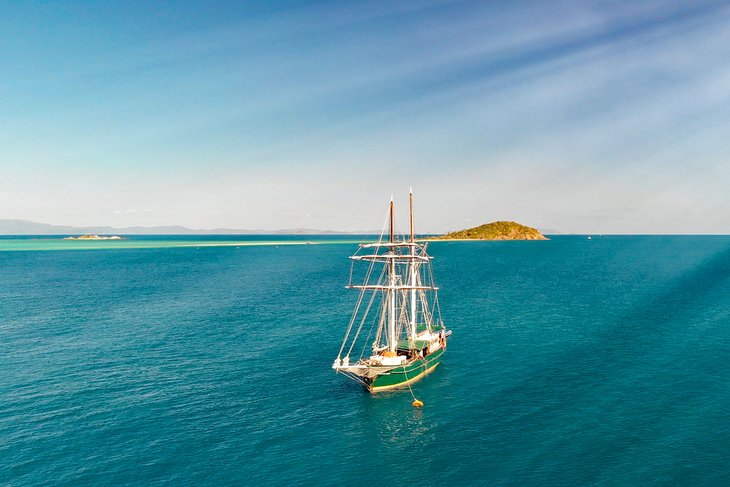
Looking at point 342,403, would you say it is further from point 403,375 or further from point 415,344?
point 415,344

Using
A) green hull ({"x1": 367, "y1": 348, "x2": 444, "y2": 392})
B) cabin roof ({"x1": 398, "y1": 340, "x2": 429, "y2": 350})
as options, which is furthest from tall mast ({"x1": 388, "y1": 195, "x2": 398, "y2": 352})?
green hull ({"x1": 367, "y1": 348, "x2": 444, "y2": 392})

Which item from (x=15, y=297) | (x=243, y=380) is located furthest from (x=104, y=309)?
(x=243, y=380)

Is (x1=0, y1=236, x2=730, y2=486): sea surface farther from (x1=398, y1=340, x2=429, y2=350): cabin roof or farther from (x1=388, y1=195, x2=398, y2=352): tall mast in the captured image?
(x1=388, y1=195, x2=398, y2=352): tall mast

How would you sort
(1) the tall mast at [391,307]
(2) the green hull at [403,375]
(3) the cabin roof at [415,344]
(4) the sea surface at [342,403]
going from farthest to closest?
(3) the cabin roof at [415,344] → (1) the tall mast at [391,307] → (2) the green hull at [403,375] → (4) the sea surface at [342,403]

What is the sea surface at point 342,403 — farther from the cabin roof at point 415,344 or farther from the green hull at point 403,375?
the cabin roof at point 415,344

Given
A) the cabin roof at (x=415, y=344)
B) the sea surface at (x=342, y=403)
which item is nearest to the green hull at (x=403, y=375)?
the sea surface at (x=342, y=403)

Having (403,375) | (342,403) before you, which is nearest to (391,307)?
(403,375)
